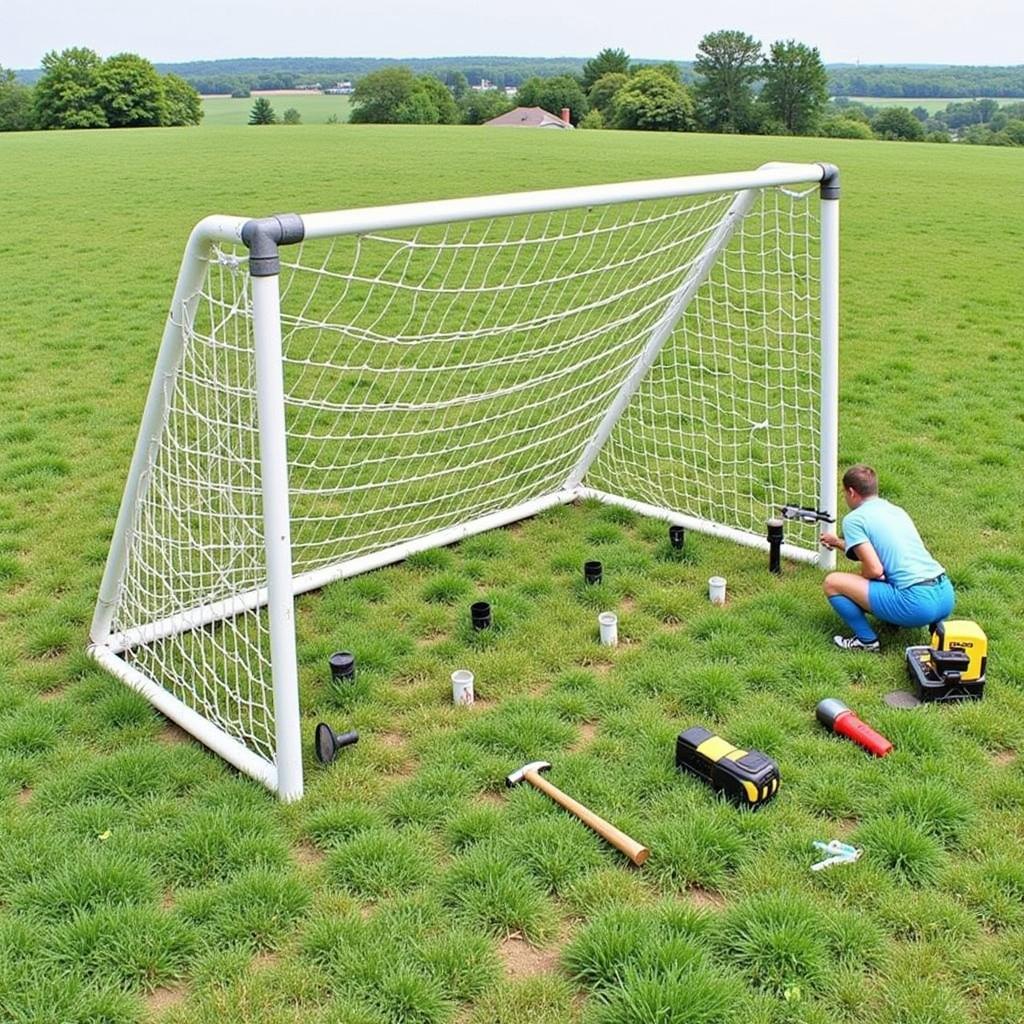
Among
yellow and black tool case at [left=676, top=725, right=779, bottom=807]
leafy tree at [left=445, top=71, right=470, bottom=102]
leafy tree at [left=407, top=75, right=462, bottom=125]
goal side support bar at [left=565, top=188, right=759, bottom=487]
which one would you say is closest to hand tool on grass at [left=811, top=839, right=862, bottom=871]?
yellow and black tool case at [left=676, top=725, right=779, bottom=807]

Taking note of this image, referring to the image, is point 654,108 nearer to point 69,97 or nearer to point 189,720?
point 69,97

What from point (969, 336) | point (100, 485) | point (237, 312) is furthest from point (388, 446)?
point (969, 336)

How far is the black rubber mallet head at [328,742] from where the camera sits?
3592mm

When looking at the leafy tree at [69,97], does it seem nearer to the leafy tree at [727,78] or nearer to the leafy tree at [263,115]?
the leafy tree at [263,115]

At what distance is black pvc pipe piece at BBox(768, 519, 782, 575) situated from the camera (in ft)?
16.4

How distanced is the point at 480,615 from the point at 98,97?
65.5m

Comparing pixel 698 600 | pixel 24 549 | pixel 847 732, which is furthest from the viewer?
pixel 24 549

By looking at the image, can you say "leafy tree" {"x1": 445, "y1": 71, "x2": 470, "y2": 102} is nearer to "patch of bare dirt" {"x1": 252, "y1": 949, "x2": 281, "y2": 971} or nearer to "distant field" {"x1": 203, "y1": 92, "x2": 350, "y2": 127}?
"distant field" {"x1": 203, "y1": 92, "x2": 350, "y2": 127}

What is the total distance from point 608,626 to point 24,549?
309 cm

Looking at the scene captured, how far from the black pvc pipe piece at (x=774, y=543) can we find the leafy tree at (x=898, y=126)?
70.1 meters

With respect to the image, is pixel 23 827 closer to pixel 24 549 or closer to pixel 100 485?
pixel 24 549

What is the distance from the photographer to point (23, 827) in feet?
10.7

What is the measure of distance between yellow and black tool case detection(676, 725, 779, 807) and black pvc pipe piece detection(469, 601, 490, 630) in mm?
1224

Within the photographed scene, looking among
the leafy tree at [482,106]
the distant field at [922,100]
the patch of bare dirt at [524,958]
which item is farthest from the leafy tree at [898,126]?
Answer: the patch of bare dirt at [524,958]
